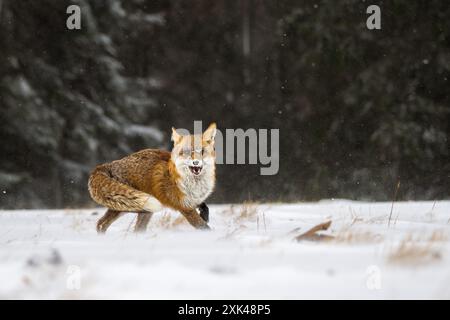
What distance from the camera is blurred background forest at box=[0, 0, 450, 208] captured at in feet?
53.0

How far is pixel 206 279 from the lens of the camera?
10.6ft

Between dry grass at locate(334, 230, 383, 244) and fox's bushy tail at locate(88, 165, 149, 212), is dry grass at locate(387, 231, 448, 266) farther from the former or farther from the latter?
fox's bushy tail at locate(88, 165, 149, 212)

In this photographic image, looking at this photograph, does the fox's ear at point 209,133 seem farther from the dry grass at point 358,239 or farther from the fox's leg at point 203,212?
the dry grass at point 358,239

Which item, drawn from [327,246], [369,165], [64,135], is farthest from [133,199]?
[369,165]

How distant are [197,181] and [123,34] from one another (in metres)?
13.3

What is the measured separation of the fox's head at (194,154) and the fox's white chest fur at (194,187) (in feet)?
0.17

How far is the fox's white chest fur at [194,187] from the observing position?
5.82m

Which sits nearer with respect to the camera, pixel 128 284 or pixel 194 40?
pixel 128 284

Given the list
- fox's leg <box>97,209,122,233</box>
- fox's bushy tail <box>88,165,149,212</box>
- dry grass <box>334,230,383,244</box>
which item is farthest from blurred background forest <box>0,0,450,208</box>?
dry grass <box>334,230,383,244</box>

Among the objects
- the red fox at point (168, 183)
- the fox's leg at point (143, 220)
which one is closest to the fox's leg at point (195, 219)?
the red fox at point (168, 183)

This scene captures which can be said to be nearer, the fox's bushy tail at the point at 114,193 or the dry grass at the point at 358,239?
the dry grass at the point at 358,239

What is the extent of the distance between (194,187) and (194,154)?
38cm

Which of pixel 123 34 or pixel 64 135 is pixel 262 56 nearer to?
pixel 123 34

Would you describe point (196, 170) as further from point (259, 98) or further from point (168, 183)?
point (259, 98)
